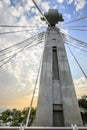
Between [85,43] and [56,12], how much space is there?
2910 millimetres

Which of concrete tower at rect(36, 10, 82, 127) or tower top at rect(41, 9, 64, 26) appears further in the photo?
tower top at rect(41, 9, 64, 26)

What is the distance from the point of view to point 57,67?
8008mm

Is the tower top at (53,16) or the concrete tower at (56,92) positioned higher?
the tower top at (53,16)

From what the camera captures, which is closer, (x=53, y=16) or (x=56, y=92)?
(x=56, y=92)

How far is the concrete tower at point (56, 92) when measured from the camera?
6375mm

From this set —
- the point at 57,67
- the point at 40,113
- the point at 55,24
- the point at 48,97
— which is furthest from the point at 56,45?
the point at 40,113

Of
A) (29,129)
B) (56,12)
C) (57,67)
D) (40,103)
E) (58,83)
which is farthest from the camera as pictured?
(56,12)

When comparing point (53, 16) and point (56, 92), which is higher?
point (53, 16)

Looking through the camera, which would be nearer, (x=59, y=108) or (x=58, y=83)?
(x=59, y=108)

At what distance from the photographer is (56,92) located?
23.0 feet

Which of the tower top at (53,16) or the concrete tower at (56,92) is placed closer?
the concrete tower at (56,92)

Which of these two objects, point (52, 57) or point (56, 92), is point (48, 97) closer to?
point (56, 92)

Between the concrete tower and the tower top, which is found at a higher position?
the tower top

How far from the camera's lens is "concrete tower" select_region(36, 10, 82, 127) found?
638cm
